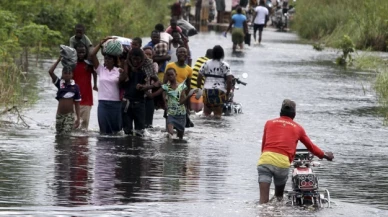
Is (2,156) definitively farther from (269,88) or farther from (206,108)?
(269,88)

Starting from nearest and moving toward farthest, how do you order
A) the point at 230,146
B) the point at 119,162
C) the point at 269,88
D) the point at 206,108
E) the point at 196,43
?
the point at 119,162 → the point at 230,146 → the point at 206,108 → the point at 269,88 → the point at 196,43

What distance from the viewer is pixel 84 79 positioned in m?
17.3

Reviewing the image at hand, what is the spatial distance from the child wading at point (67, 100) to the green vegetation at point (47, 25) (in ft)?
7.50

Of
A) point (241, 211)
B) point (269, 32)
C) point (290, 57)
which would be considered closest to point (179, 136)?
point (241, 211)

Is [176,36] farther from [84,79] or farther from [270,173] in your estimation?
[270,173]

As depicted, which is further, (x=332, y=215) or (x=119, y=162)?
(x=119, y=162)

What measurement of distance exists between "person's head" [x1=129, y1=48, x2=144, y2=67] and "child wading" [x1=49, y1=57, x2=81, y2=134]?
976mm

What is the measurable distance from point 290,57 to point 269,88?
10.7 metres

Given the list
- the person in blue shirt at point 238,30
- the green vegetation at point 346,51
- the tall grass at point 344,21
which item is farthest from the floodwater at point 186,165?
the person in blue shirt at point 238,30

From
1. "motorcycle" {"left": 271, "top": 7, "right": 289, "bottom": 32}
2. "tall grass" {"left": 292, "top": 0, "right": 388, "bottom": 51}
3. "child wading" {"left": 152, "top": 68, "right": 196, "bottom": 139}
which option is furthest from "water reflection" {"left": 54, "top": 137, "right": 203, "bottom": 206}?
"motorcycle" {"left": 271, "top": 7, "right": 289, "bottom": 32}

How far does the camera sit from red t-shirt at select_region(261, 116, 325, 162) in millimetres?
11812

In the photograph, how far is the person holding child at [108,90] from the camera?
17.0 meters

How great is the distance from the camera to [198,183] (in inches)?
531

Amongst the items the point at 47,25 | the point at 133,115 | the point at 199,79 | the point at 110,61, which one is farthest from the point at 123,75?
the point at 47,25
